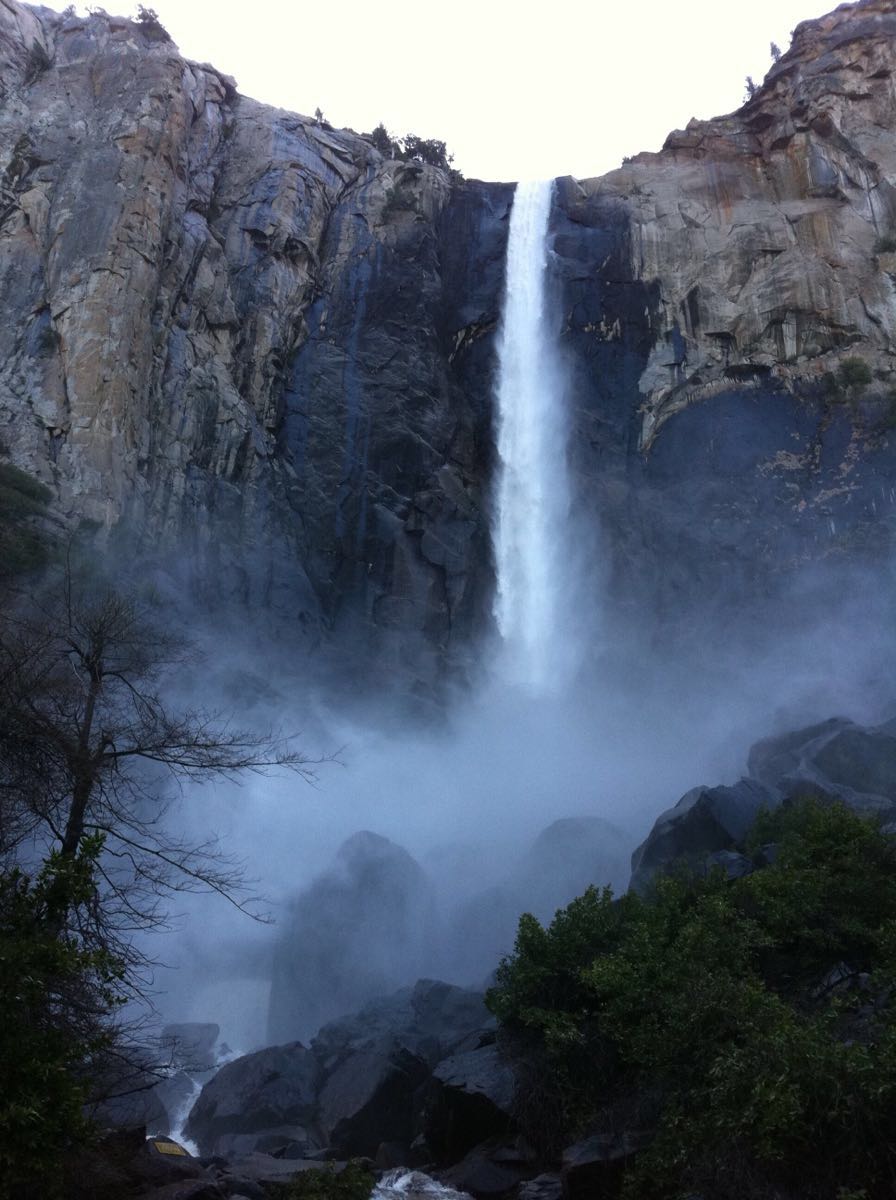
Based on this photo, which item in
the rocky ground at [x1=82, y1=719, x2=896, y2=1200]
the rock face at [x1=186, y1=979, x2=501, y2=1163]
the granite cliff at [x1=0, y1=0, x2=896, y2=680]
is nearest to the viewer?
the rocky ground at [x1=82, y1=719, x2=896, y2=1200]

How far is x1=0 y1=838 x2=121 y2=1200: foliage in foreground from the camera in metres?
6.42

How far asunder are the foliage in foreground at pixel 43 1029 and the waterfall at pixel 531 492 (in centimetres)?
2685

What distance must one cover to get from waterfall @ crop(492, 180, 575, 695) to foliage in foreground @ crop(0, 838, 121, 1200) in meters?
26.9

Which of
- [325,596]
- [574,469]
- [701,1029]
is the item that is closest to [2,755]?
[701,1029]

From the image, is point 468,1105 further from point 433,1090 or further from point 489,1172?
point 489,1172

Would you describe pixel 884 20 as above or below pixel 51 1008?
above

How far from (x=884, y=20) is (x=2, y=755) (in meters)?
45.1

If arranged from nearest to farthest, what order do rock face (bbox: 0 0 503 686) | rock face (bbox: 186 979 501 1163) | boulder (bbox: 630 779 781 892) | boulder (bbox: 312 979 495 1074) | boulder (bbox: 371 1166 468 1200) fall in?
boulder (bbox: 371 1166 468 1200) < rock face (bbox: 186 979 501 1163) < boulder (bbox: 312 979 495 1074) < boulder (bbox: 630 779 781 892) < rock face (bbox: 0 0 503 686)

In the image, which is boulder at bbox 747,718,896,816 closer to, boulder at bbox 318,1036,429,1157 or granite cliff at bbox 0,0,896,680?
boulder at bbox 318,1036,429,1157

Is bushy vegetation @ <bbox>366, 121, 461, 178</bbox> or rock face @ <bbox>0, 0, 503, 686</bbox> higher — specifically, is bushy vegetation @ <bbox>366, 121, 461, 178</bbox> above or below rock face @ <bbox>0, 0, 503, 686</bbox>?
above

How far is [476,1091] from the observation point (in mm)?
12883

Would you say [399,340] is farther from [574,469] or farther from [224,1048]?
[224,1048]

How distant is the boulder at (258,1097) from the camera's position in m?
15.8

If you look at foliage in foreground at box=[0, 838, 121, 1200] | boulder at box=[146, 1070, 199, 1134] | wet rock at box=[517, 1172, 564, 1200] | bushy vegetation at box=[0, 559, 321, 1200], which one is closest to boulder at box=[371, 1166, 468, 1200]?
wet rock at box=[517, 1172, 564, 1200]
